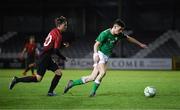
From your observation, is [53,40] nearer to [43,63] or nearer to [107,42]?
[43,63]

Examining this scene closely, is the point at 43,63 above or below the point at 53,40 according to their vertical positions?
below

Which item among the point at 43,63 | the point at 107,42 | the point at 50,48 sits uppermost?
the point at 107,42

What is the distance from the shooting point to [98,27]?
47.1 m

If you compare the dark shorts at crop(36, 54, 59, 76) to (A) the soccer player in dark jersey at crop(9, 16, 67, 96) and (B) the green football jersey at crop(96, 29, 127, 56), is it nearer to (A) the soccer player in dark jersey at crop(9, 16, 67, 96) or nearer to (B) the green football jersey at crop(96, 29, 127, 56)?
(A) the soccer player in dark jersey at crop(9, 16, 67, 96)

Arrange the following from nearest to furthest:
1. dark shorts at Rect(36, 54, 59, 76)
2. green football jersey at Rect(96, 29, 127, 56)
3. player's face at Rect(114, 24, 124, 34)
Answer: player's face at Rect(114, 24, 124, 34) < dark shorts at Rect(36, 54, 59, 76) < green football jersey at Rect(96, 29, 127, 56)

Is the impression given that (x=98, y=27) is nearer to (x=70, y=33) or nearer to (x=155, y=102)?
(x=70, y=33)

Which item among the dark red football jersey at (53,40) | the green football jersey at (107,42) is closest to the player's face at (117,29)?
the green football jersey at (107,42)

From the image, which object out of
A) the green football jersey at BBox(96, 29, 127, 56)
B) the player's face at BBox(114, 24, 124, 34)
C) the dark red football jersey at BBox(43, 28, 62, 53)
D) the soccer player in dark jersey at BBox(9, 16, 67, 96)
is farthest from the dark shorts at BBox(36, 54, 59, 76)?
the player's face at BBox(114, 24, 124, 34)

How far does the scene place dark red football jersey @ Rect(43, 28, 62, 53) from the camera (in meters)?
13.2

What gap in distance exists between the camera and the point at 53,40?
43.8ft

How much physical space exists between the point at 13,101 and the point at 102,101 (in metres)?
2.34

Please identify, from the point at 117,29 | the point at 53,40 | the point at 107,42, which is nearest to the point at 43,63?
the point at 53,40

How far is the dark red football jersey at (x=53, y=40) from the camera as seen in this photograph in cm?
1323

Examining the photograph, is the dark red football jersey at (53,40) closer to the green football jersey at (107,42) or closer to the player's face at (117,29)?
the green football jersey at (107,42)
